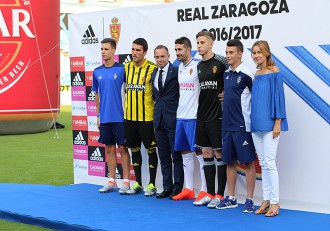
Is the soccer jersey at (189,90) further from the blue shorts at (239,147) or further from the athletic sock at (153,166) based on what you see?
the athletic sock at (153,166)

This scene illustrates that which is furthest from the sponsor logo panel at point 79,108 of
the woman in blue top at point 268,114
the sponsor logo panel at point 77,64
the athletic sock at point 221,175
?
the woman in blue top at point 268,114

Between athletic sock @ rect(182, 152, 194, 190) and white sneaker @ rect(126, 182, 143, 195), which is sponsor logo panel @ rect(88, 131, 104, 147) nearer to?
white sneaker @ rect(126, 182, 143, 195)

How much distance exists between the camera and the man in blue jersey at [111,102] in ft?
24.7

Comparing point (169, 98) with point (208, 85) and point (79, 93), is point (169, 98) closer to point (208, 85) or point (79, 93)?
point (208, 85)

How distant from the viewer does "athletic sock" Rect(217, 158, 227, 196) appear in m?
6.62

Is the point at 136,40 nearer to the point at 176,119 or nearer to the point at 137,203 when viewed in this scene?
the point at 176,119

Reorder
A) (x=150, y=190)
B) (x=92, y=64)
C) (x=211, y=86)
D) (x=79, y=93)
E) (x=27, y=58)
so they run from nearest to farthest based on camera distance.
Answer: (x=211, y=86)
(x=150, y=190)
(x=92, y=64)
(x=79, y=93)
(x=27, y=58)

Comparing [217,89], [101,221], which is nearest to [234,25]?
[217,89]

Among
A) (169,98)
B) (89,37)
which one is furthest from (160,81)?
(89,37)

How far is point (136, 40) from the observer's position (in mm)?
7332

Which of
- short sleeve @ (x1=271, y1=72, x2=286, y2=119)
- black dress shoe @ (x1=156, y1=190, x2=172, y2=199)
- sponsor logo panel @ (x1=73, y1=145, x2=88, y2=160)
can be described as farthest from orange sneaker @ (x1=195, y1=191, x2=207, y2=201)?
sponsor logo panel @ (x1=73, y1=145, x2=88, y2=160)

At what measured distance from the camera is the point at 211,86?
6.55 meters

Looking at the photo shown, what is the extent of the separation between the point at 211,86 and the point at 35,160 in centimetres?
521

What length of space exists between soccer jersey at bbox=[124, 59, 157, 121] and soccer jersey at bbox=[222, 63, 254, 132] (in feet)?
4.08
